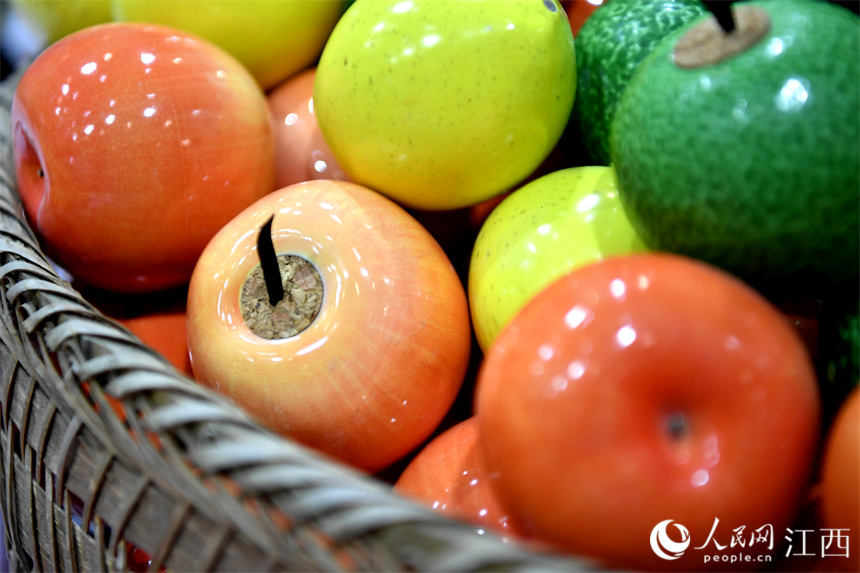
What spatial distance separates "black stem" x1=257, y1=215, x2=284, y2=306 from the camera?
1.74 feet

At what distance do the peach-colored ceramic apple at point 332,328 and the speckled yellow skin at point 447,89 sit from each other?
0.23 feet

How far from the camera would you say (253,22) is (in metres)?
0.83

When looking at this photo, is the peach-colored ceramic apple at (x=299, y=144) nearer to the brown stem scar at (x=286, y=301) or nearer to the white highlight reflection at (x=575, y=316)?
the brown stem scar at (x=286, y=301)

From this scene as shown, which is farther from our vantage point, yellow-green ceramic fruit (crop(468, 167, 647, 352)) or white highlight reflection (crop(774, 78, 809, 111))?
yellow-green ceramic fruit (crop(468, 167, 647, 352))

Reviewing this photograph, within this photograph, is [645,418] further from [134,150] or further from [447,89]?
[134,150]

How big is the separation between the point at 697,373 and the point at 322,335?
1.00ft

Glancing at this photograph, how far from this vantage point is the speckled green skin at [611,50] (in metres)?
0.67

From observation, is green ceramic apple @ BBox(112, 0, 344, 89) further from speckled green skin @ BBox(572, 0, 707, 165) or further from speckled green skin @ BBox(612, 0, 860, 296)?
speckled green skin @ BBox(612, 0, 860, 296)

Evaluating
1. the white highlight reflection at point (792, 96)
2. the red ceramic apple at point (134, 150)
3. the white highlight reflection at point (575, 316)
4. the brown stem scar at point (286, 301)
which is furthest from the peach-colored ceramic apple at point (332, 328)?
the white highlight reflection at point (792, 96)

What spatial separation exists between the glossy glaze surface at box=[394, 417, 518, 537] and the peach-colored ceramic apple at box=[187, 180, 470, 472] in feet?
0.12

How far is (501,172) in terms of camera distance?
0.69m

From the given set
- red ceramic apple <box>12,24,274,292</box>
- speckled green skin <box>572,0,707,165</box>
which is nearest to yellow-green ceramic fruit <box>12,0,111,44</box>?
red ceramic apple <box>12,24,274,292</box>

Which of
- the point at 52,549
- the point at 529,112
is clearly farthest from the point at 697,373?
the point at 52,549

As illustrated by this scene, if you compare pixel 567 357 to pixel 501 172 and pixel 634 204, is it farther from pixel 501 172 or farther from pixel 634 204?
pixel 501 172
